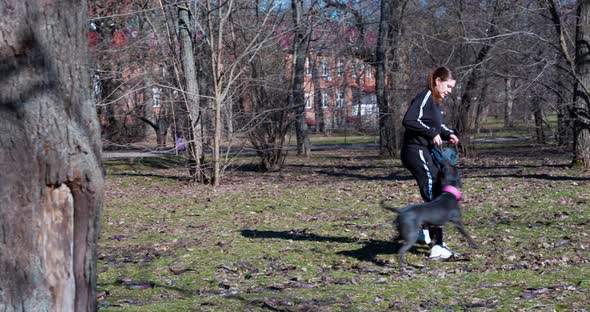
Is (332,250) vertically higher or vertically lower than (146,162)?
lower

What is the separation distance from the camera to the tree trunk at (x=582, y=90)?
1568 centimetres

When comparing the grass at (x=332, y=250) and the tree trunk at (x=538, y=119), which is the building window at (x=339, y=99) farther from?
the grass at (x=332, y=250)

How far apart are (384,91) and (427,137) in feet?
54.2

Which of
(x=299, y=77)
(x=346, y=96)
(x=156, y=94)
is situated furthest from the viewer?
(x=346, y=96)

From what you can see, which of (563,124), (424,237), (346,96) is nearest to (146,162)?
(346,96)

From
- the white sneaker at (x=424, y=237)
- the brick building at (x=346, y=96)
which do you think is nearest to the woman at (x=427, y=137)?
the white sneaker at (x=424, y=237)

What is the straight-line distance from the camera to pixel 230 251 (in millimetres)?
8312

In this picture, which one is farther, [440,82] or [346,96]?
[346,96]

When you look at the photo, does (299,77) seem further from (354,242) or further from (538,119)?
(354,242)

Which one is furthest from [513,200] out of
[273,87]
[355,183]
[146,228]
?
[273,87]

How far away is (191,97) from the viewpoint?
15.6m

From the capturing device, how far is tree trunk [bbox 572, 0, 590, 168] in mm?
15680

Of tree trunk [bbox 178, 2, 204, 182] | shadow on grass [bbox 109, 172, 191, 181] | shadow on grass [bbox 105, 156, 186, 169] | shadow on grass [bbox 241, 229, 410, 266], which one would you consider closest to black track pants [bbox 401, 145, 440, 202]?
shadow on grass [bbox 241, 229, 410, 266]

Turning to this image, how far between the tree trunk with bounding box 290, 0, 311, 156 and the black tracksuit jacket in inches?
316
